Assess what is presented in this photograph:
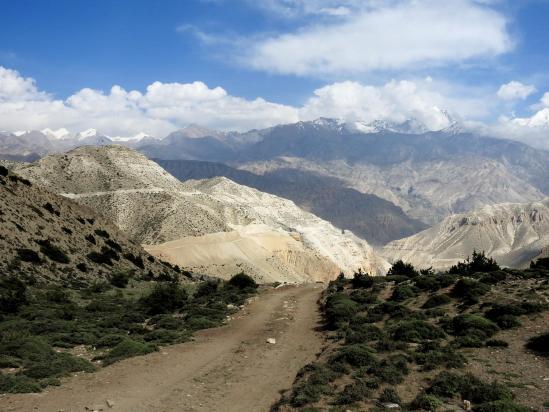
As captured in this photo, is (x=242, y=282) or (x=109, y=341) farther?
(x=242, y=282)

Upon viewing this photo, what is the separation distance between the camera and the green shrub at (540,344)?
18.6 metres

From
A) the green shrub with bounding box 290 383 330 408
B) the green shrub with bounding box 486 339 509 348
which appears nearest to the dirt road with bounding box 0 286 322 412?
the green shrub with bounding box 290 383 330 408

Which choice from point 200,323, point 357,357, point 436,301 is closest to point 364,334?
point 357,357

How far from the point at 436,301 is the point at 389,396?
14222 mm

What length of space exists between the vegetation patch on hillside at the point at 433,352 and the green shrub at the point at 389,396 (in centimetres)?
3

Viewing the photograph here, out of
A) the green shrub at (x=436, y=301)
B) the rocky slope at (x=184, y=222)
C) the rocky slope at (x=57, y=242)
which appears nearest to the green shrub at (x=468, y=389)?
the green shrub at (x=436, y=301)

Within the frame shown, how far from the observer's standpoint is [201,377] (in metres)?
19.2

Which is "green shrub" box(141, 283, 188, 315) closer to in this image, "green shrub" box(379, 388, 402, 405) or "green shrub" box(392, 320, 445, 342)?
"green shrub" box(392, 320, 445, 342)

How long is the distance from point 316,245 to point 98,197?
2424 inches

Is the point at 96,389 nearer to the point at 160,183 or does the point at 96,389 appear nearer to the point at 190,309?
the point at 190,309

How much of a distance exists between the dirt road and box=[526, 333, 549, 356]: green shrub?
9.06 meters

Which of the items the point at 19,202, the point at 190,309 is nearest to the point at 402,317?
the point at 190,309

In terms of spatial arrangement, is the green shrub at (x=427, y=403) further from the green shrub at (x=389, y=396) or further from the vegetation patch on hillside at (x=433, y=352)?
the green shrub at (x=389, y=396)

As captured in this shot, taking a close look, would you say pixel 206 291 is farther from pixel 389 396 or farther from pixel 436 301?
pixel 389 396
